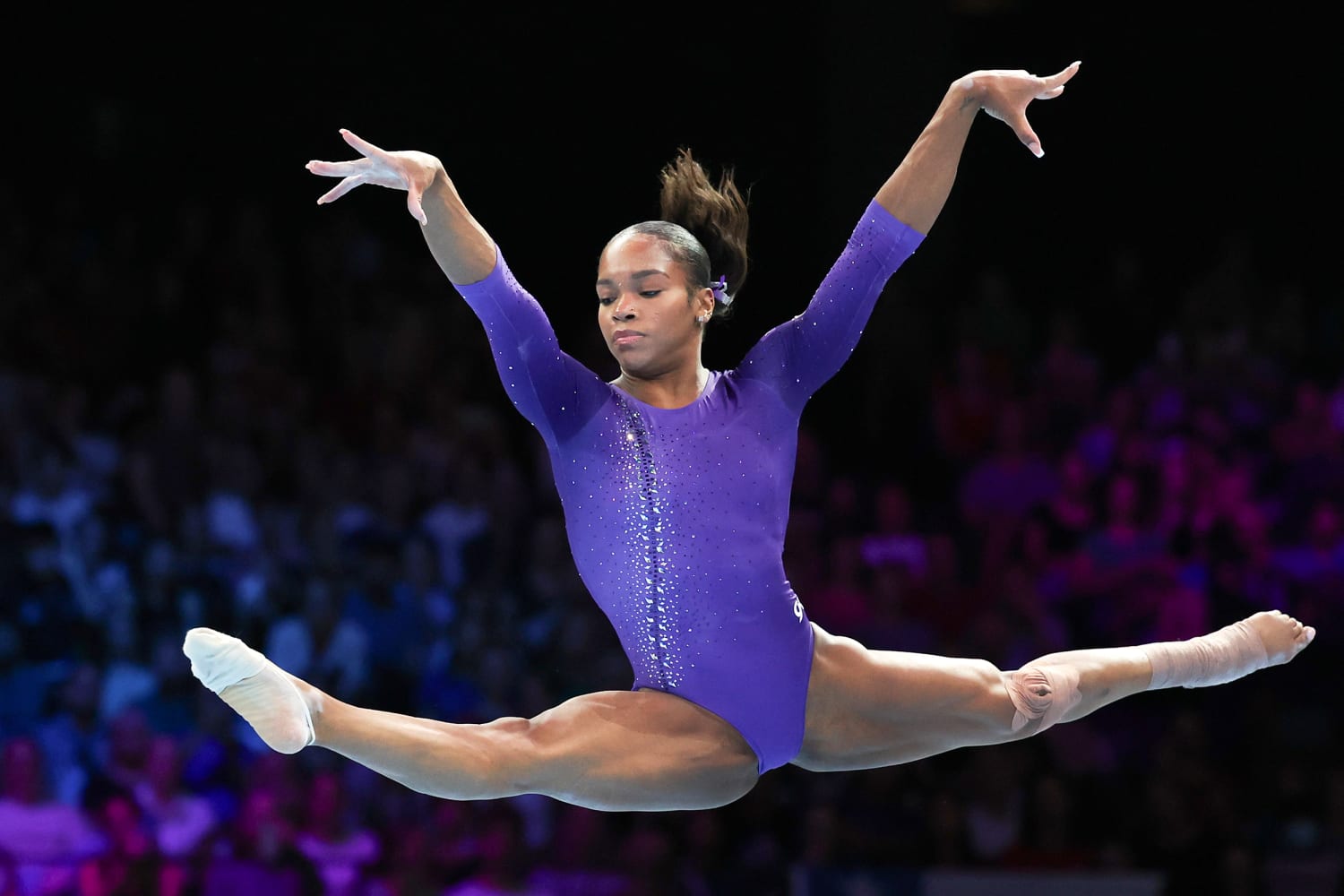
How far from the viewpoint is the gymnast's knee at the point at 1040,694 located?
3.40 metres

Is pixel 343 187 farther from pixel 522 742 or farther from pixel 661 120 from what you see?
pixel 661 120

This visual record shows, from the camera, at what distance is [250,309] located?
24.9 feet

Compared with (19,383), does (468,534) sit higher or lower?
lower

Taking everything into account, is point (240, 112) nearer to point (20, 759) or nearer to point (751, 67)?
point (751, 67)

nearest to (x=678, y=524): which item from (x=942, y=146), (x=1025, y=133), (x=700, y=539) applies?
(x=700, y=539)

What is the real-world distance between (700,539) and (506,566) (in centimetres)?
355

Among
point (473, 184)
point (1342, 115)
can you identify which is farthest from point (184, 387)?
point (1342, 115)

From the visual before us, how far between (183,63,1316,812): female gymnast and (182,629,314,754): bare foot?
0.25 meters

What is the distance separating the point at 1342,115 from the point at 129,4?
643 centimetres

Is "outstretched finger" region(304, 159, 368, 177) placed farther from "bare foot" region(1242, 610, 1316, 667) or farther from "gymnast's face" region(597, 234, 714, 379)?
"bare foot" region(1242, 610, 1316, 667)

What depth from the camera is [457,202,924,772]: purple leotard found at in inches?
127

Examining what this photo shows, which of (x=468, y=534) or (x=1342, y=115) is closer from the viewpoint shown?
(x=468, y=534)

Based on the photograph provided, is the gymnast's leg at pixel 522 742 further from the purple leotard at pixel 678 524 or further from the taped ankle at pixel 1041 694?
the taped ankle at pixel 1041 694

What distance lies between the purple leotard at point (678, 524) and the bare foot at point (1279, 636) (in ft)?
3.63
